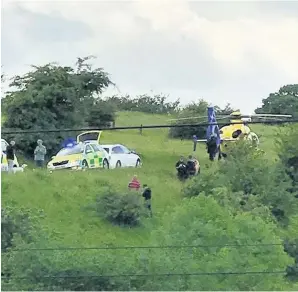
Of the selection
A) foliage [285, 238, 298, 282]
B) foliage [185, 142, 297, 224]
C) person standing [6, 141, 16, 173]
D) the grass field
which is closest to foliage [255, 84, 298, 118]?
foliage [185, 142, 297, 224]

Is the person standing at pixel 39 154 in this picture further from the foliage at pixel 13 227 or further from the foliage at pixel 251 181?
the foliage at pixel 13 227

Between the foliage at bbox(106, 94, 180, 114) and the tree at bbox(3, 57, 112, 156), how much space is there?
17273 millimetres

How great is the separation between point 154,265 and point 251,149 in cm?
1319

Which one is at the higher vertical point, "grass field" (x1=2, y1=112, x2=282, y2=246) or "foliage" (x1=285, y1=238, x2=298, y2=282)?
"grass field" (x1=2, y1=112, x2=282, y2=246)

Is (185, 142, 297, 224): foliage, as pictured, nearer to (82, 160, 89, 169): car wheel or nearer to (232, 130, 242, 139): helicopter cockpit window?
(232, 130, 242, 139): helicopter cockpit window

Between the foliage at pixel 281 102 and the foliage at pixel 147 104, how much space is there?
982 cm

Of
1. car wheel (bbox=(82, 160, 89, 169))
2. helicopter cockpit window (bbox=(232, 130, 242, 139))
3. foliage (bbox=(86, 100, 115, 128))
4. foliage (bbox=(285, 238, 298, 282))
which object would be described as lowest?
foliage (bbox=(285, 238, 298, 282))

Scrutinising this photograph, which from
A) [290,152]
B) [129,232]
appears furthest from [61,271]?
[290,152]

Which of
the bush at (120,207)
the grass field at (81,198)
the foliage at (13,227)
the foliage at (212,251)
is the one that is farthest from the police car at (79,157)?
the foliage at (13,227)

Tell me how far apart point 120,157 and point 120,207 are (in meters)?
5.53

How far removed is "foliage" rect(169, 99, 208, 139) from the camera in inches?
1754

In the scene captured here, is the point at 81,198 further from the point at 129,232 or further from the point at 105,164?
the point at 105,164

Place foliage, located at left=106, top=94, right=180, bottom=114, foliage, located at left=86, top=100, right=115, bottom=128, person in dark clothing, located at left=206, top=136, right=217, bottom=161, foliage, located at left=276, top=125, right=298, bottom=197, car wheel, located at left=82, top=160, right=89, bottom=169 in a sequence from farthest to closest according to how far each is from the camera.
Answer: foliage, located at left=106, top=94, right=180, bottom=114
foliage, located at left=86, top=100, right=115, bottom=128
foliage, located at left=276, top=125, right=298, bottom=197
person in dark clothing, located at left=206, top=136, right=217, bottom=161
car wheel, located at left=82, top=160, right=89, bottom=169

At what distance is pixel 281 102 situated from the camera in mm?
44281
